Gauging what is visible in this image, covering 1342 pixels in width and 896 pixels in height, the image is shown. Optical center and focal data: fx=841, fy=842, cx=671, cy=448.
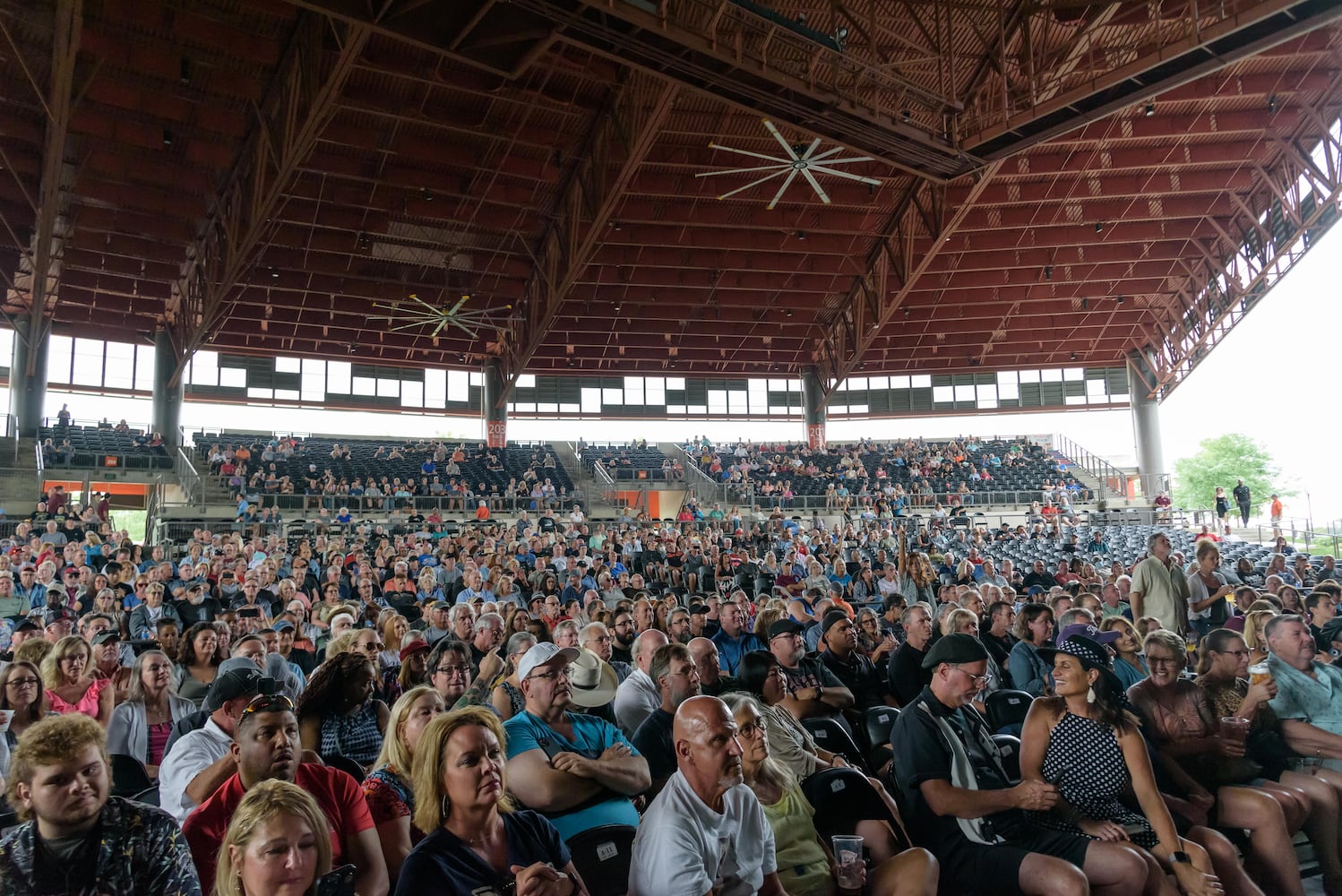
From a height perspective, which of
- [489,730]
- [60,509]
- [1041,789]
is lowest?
[1041,789]

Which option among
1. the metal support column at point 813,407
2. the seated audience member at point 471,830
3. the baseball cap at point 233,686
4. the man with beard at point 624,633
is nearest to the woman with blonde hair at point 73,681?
the baseball cap at point 233,686

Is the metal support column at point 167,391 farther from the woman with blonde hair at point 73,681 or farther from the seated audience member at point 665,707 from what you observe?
the seated audience member at point 665,707

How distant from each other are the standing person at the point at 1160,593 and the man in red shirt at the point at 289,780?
22.3 feet

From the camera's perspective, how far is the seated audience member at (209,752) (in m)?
3.06

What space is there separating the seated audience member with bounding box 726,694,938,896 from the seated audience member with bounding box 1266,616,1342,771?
2.64m

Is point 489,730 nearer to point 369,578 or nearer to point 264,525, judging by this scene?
point 369,578

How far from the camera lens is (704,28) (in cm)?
1293

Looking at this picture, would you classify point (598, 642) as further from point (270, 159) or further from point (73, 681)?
point (270, 159)

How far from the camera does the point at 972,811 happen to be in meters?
3.33

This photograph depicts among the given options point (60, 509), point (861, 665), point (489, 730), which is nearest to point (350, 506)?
point (60, 509)

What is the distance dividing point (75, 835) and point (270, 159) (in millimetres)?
17421

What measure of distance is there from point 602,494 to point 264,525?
10610 mm

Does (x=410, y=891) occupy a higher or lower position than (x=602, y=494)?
lower

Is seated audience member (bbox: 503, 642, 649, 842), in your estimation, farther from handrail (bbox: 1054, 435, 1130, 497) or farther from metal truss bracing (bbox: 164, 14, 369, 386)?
handrail (bbox: 1054, 435, 1130, 497)
